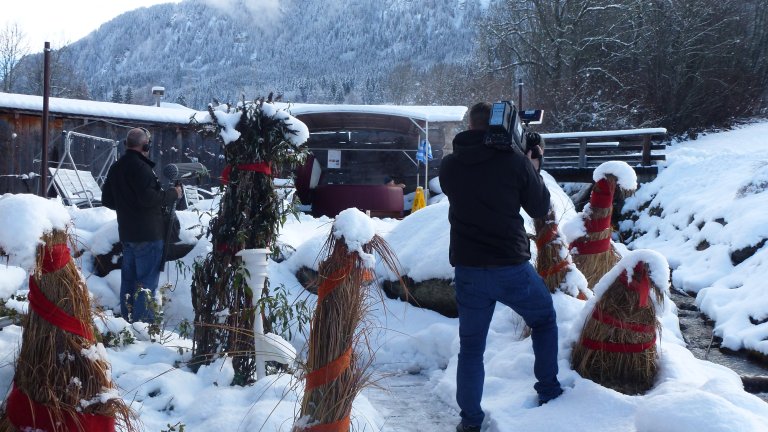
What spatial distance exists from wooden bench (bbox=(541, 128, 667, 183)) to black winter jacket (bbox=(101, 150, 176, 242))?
12251mm

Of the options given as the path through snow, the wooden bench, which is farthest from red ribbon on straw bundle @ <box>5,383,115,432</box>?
the wooden bench

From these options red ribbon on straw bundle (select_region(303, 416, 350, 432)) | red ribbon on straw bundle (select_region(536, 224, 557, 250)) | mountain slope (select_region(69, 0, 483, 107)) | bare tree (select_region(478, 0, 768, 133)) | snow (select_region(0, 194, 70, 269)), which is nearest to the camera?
snow (select_region(0, 194, 70, 269))

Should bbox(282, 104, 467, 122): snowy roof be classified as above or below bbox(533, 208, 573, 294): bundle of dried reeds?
above

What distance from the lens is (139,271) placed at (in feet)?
17.3

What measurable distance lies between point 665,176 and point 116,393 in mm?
14090

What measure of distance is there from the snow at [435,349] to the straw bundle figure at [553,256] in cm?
10

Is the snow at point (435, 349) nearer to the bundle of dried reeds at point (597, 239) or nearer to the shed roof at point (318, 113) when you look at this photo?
the bundle of dried reeds at point (597, 239)

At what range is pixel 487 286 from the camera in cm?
340

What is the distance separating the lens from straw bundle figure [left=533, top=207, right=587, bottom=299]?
192 inches

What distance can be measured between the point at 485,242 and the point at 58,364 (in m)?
1.99

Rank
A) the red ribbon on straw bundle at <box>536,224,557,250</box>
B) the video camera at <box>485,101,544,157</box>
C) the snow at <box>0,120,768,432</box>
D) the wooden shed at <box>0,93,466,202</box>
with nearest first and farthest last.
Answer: the snow at <box>0,120,768,432</box> → the video camera at <box>485,101,544,157</box> → the red ribbon on straw bundle at <box>536,224,557,250</box> → the wooden shed at <box>0,93,466,202</box>

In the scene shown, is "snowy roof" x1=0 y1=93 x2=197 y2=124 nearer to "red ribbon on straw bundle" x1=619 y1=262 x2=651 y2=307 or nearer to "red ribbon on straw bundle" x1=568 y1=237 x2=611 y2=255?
"red ribbon on straw bundle" x1=568 y1=237 x2=611 y2=255

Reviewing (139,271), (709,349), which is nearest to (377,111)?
(709,349)

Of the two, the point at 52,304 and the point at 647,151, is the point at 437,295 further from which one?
the point at 647,151
